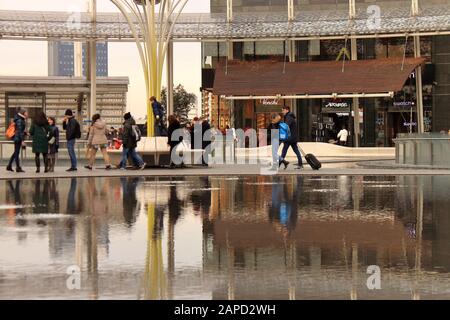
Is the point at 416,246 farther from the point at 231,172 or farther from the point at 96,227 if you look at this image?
the point at 231,172

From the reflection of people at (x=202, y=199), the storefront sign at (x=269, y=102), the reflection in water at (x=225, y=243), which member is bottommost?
the reflection in water at (x=225, y=243)

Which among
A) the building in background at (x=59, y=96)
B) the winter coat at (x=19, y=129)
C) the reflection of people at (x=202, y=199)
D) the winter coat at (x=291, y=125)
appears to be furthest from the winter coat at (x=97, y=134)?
the building in background at (x=59, y=96)

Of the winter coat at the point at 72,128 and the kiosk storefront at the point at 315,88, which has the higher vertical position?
the kiosk storefront at the point at 315,88

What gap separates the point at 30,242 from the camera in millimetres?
8914

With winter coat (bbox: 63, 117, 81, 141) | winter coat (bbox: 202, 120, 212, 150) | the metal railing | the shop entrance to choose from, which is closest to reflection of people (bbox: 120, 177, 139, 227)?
winter coat (bbox: 63, 117, 81, 141)

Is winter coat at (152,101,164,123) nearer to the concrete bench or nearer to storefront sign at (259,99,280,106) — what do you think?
the concrete bench

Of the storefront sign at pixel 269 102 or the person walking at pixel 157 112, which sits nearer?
the person walking at pixel 157 112

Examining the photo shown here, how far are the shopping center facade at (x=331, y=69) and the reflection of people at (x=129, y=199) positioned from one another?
29.4 metres

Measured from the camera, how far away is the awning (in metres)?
47.4

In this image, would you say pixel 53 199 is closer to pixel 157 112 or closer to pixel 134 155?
pixel 134 155

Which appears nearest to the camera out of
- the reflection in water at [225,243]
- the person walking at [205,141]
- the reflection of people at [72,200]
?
the reflection in water at [225,243]

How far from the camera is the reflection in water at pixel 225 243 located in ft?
20.9

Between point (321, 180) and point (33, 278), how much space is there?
13996 mm

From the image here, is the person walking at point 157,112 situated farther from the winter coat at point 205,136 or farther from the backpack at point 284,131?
the backpack at point 284,131
